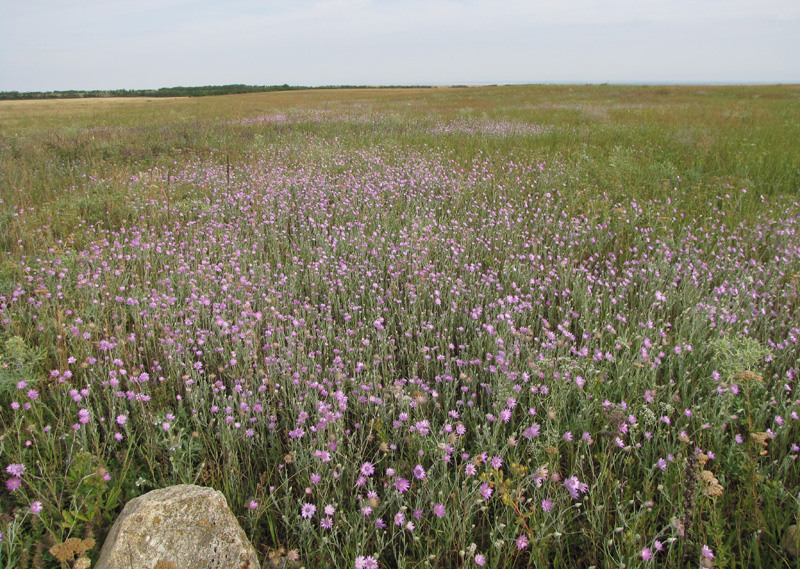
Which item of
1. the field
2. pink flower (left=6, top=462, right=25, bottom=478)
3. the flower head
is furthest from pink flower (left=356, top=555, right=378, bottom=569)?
pink flower (left=6, top=462, right=25, bottom=478)

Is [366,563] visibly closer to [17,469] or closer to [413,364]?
[413,364]

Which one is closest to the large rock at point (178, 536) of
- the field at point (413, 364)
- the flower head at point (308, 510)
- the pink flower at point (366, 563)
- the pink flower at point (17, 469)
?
the field at point (413, 364)

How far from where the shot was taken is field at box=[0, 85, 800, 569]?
2000 mm

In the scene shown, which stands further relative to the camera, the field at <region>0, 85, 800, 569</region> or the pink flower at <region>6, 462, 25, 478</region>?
the field at <region>0, 85, 800, 569</region>

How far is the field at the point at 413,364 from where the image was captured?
2.00 m

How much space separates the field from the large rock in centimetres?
15

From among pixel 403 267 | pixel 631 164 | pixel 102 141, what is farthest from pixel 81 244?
pixel 631 164

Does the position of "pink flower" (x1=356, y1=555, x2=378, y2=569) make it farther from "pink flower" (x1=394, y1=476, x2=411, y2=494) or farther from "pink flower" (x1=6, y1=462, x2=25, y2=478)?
"pink flower" (x1=6, y1=462, x2=25, y2=478)

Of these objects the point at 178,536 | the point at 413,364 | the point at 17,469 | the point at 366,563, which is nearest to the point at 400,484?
the point at 366,563

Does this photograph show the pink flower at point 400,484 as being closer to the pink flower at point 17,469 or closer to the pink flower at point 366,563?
Answer: the pink flower at point 366,563

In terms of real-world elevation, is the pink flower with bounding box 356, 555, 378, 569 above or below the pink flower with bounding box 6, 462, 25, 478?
below

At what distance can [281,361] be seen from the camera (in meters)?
2.84

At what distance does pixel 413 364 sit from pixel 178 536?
1702mm

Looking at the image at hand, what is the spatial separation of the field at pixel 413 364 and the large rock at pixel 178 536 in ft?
0.48
